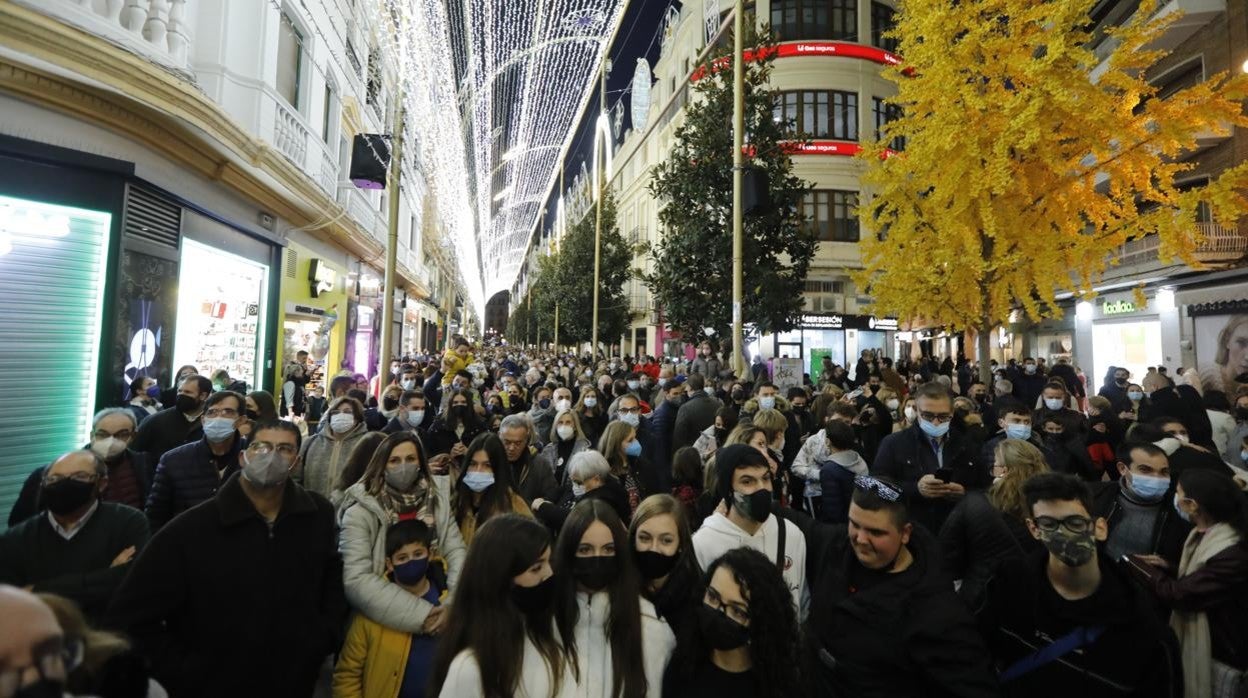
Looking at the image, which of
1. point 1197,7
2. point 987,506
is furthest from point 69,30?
point 1197,7

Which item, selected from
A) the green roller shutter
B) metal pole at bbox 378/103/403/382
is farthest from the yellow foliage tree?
the green roller shutter

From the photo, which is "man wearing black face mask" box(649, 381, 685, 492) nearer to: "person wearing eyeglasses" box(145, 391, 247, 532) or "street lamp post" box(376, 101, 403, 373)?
"person wearing eyeglasses" box(145, 391, 247, 532)

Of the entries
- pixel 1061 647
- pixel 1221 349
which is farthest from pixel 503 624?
pixel 1221 349

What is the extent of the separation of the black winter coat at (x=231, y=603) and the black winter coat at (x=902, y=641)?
2.29 meters

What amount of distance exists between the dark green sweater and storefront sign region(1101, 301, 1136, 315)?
85.9ft

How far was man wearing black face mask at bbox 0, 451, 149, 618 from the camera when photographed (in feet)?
8.96

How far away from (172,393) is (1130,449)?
29.7ft

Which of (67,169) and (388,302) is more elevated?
(67,169)

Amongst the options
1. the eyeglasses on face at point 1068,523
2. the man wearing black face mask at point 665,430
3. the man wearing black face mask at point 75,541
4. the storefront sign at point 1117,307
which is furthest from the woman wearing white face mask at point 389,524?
the storefront sign at point 1117,307

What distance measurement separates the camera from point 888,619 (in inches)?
94.3

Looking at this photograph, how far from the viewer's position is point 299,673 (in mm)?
2775

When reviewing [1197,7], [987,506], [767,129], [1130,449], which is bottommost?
[987,506]

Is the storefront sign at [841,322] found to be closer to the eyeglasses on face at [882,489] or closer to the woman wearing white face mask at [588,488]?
the woman wearing white face mask at [588,488]

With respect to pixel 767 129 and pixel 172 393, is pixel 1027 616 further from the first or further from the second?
pixel 767 129
